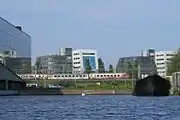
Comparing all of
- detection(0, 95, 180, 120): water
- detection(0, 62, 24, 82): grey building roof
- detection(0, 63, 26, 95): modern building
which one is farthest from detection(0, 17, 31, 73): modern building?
detection(0, 95, 180, 120): water

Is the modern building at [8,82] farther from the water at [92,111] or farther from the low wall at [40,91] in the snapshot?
the water at [92,111]

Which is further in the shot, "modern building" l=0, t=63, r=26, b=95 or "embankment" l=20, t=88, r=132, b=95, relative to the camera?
"embankment" l=20, t=88, r=132, b=95

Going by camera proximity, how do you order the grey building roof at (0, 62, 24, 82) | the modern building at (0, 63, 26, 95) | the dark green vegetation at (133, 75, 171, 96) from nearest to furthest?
1. the dark green vegetation at (133, 75, 171, 96)
2. the modern building at (0, 63, 26, 95)
3. the grey building roof at (0, 62, 24, 82)

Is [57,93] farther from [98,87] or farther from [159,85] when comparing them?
[159,85]

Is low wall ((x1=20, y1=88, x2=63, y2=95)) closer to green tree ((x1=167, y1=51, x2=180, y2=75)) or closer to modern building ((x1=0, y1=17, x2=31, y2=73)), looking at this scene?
modern building ((x1=0, y1=17, x2=31, y2=73))

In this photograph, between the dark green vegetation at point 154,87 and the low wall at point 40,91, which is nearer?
the dark green vegetation at point 154,87

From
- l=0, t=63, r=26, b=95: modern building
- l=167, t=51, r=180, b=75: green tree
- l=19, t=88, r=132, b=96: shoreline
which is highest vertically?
l=167, t=51, r=180, b=75: green tree

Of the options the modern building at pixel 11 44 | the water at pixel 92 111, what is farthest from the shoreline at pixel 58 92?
the water at pixel 92 111

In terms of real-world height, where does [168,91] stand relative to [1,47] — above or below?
below

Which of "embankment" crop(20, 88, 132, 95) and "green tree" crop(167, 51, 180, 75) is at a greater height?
"green tree" crop(167, 51, 180, 75)

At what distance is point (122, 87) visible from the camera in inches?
7741

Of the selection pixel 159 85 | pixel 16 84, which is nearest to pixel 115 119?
pixel 159 85

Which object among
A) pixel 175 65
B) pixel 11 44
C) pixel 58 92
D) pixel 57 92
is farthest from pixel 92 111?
pixel 11 44

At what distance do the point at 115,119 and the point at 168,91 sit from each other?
9666 centimetres
